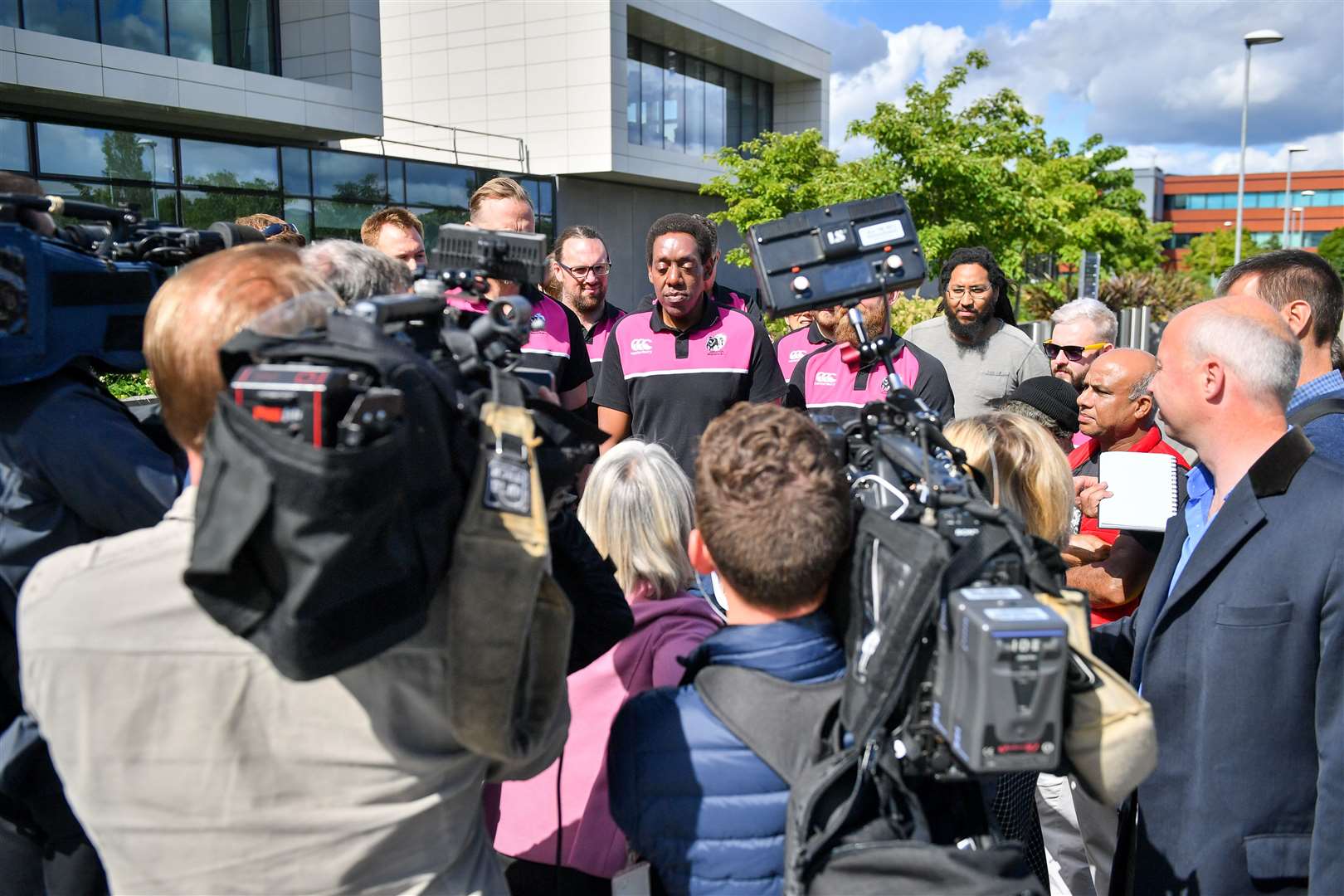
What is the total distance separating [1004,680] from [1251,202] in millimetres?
132242

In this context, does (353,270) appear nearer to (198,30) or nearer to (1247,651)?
(1247,651)

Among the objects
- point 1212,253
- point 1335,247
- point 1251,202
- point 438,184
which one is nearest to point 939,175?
point 438,184

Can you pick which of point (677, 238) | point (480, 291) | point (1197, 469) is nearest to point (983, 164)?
point (677, 238)

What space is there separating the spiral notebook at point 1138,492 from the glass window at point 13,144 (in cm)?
1690

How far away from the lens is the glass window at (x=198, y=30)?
753 inches

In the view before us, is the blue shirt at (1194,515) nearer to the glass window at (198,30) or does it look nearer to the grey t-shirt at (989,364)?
the grey t-shirt at (989,364)

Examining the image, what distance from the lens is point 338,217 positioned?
2033 cm

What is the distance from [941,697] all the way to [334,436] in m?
0.95

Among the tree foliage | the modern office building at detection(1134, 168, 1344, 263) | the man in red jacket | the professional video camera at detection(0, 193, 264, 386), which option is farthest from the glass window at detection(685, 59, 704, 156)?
the modern office building at detection(1134, 168, 1344, 263)

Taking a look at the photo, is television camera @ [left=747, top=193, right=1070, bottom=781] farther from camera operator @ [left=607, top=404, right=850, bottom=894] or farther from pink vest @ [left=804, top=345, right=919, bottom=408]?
pink vest @ [left=804, top=345, right=919, bottom=408]

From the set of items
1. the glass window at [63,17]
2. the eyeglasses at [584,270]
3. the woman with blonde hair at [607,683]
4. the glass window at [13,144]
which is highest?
the glass window at [63,17]

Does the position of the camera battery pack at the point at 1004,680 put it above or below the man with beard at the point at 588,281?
below

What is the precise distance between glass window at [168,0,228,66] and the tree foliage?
34.8 ft

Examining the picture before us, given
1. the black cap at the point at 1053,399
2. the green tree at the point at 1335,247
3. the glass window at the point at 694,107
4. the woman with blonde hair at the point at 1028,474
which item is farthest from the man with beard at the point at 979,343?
the green tree at the point at 1335,247
